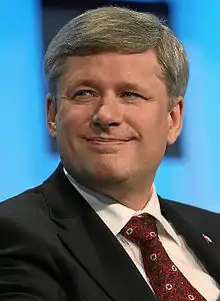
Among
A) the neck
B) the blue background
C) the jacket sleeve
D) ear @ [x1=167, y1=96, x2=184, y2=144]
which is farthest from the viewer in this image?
the blue background

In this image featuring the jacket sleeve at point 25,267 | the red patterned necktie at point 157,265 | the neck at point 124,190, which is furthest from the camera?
the neck at point 124,190

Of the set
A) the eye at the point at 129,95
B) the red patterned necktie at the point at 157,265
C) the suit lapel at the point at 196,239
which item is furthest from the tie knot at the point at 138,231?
the eye at the point at 129,95

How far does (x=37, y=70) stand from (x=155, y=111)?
653 millimetres

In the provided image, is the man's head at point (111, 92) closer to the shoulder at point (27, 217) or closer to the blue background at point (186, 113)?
the shoulder at point (27, 217)

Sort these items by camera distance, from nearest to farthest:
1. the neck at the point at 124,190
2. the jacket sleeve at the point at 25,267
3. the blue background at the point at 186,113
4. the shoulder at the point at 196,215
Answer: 1. the jacket sleeve at the point at 25,267
2. the neck at the point at 124,190
3. the shoulder at the point at 196,215
4. the blue background at the point at 186,113

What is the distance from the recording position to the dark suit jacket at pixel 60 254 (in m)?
1.24

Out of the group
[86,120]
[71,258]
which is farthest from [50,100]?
[71,258]

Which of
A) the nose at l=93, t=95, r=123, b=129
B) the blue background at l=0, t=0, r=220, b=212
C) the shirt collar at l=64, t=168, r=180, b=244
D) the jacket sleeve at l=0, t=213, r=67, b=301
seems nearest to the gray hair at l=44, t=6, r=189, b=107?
the nose at l=93, t=95, r=123, b=129

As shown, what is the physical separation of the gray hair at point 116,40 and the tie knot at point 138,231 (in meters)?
0.27

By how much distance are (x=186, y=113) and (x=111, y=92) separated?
771mm

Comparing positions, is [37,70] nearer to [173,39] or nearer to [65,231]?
[173,39]

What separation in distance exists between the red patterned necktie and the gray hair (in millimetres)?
291

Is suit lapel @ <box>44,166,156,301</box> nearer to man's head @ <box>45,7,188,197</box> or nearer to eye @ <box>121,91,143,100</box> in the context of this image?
man's head @ <box>45,7,188,197</box>

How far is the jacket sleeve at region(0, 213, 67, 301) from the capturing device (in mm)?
1213
